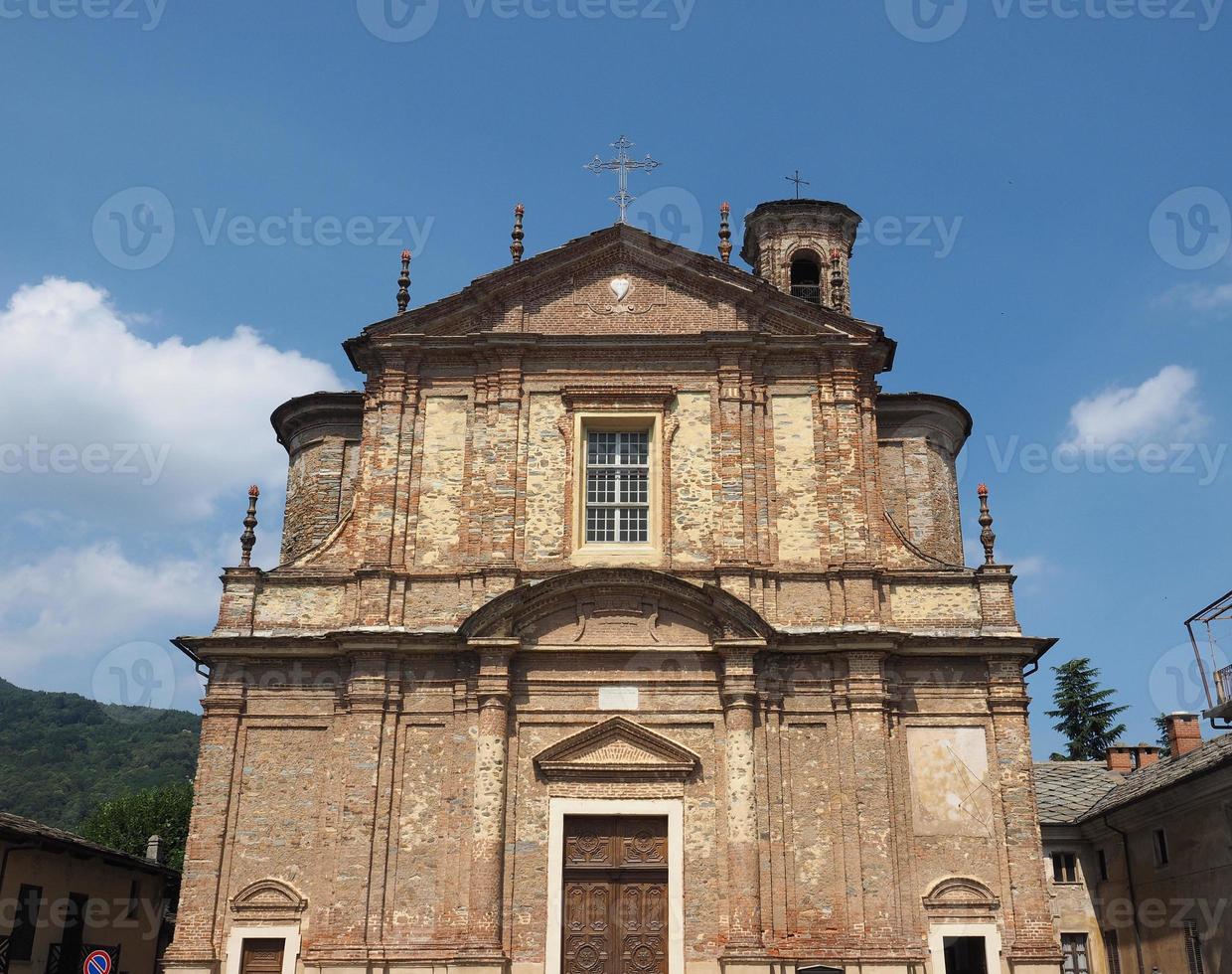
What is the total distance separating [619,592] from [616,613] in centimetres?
34

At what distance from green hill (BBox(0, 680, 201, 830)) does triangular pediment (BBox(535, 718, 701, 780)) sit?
36292 millimetres

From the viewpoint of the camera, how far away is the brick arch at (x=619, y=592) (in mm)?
18688

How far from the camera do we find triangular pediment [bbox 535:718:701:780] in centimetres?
1841

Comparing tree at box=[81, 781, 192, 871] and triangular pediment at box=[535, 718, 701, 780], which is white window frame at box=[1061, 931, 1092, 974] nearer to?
triangular pediment at box=[535, 718, 701, 780]

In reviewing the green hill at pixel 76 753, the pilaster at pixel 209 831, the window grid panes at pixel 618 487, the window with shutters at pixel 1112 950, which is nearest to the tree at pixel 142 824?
the green hill at pixel 76 753

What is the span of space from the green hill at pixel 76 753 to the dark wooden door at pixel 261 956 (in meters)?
34.3

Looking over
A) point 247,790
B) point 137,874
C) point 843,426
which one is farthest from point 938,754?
point 137,874

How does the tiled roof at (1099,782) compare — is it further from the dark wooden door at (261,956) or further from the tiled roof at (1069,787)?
the dark wooden door at (261,956)

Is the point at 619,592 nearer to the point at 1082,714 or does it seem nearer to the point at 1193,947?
the point at 1193,947

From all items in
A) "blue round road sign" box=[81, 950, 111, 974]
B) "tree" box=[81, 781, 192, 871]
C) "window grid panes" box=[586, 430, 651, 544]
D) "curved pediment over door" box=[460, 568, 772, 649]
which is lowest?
"blue round road sign" box=[81, 950, 111, 974]

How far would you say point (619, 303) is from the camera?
21.5 m

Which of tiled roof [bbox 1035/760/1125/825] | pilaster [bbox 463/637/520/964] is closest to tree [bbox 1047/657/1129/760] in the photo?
tiled roof [bbox 1035/760/1125/825]

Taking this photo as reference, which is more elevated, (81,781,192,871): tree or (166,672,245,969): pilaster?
(81,781,192,871): tree

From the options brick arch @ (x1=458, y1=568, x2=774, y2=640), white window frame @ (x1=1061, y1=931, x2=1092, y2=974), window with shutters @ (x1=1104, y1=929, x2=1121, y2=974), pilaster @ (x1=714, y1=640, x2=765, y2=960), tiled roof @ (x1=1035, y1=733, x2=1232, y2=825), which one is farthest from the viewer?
white window frame @ (x1=1061, y1=931, x2=1092, y2=974)
